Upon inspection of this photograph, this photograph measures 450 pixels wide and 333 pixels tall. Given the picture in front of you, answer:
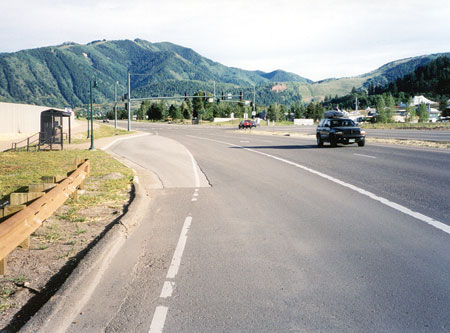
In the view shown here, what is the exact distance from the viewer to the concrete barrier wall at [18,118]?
4317 centimetres

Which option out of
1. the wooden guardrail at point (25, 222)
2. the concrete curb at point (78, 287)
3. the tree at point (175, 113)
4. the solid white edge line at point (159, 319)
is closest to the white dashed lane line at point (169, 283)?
the solid white edge line at point (159, 319)

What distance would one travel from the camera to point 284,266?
5000mm

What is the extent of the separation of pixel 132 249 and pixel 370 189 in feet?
21.4

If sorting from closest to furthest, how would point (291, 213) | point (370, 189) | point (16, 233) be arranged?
1. point (16, 233)
2. point (291, 213)
3. point (370, 189)

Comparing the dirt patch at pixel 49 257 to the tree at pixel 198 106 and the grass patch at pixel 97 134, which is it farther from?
the tree at pixel 198 106

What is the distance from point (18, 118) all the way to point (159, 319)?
48213 millimetres

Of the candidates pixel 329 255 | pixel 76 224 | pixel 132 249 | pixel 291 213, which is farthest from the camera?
pixel 291 213

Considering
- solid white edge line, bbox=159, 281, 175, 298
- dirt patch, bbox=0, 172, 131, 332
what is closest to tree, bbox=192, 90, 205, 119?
dirt patch, bbox=0, 172, 131, 332

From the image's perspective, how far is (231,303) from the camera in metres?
4.02

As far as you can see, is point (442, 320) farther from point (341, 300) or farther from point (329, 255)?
point (329, 255)

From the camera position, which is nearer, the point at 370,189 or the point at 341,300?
the point at 341,300

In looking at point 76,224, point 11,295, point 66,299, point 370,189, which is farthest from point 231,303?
point 370,189

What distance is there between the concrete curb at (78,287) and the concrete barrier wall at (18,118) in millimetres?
41500

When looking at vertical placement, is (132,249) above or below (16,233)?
below
